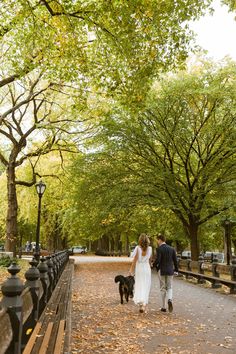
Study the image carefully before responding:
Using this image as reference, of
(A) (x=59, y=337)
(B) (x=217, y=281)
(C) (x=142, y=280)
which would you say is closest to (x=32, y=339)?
(A) (x=59, y=337)

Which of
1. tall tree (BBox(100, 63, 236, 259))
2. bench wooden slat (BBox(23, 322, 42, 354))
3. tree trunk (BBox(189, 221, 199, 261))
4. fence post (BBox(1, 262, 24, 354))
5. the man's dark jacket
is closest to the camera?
fence post (BBox(1, 262, 24, 354))

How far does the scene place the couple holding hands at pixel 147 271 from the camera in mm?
9867

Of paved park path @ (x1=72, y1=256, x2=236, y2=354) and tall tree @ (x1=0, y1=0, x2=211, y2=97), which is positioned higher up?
tall tree @ (x1=0, y1=0, x2=211, y2=97)

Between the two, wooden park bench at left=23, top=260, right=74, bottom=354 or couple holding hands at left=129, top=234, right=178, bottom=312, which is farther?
couple holding hands at left=129, top=234, right=178, bottom=312

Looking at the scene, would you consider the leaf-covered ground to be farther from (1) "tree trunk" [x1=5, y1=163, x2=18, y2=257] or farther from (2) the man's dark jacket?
(1) "tree trunk" [x1=5, y1=163, x2=18, y2=257]

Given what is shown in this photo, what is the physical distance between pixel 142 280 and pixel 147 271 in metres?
0.29

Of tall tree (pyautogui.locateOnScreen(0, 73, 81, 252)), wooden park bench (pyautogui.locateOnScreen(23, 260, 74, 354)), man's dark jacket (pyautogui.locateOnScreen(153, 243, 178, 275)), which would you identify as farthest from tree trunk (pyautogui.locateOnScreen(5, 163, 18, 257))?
wooden park bench (pyautogui.locateOnScreen(23, 260, 74, 354))

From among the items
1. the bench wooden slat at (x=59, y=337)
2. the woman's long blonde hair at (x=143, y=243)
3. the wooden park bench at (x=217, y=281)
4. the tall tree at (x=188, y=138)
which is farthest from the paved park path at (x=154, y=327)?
the tall tree at (x=188, y=138)

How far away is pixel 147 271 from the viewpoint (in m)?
10.2

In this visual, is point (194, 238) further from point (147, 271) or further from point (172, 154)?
point (147, 271)

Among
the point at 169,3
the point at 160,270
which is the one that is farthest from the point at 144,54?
the point at 160,270

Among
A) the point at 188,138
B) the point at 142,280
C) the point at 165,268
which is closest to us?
the point at 142,280

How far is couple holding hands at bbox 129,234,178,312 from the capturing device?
388 inches

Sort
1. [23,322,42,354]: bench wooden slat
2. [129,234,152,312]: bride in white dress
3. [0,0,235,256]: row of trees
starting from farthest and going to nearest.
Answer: [0,0,235,256]: row of trees < [129,234,152,312]: bride in white dress < [23,322,42,354]: bench wooden slat
